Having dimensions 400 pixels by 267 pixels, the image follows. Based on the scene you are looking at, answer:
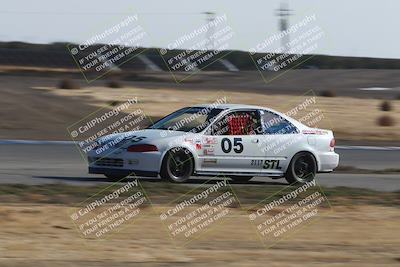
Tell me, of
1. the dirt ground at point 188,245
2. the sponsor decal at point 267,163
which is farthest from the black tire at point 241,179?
Answer: the dirt ground at point 188,245

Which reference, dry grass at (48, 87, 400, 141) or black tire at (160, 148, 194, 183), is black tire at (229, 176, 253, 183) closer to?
black tire at (160, 148, 194, 183)

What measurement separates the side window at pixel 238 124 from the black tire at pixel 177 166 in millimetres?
706

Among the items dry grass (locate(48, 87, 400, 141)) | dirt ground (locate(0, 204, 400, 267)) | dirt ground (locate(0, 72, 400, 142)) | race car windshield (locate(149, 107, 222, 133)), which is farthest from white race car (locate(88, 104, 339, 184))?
dry grass (locate(48, 87, 400, 141))

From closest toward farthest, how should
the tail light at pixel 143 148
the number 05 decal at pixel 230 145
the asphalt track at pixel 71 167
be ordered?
the tail light at pixel 143 148
the number 05 decal at pixel 230 145
the asphalt track at pixel 71 167

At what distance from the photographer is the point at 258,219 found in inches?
460

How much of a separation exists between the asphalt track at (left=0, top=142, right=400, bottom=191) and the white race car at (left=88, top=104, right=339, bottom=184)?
423 millimetres

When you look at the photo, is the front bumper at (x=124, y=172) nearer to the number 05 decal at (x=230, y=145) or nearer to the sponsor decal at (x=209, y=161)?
the sponsor decal at (x=209, y=161)

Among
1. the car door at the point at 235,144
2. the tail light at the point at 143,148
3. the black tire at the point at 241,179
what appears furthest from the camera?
the black tire at the point at 241,179

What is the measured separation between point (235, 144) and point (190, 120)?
859 mm

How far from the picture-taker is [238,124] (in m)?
16.1

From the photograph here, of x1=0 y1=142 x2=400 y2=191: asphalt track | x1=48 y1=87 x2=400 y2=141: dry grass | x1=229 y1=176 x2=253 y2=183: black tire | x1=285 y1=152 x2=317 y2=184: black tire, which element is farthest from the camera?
x1=48 y1=87 x2=400 y2=141: dry grass

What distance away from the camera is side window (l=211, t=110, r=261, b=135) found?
52.3 feet

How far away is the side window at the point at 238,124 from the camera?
52.3ft

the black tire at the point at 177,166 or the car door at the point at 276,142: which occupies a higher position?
the black tire at the point at 177,166
